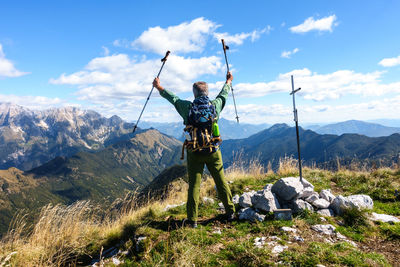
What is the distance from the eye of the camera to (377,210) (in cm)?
720

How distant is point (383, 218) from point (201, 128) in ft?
20.7

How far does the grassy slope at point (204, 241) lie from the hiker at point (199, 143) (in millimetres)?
991

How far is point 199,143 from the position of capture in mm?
6145

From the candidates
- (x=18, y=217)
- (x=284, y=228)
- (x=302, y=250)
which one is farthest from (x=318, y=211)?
(x=18, y=217)

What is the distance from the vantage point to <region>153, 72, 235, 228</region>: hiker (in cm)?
618

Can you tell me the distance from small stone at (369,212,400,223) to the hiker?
4.53 metres

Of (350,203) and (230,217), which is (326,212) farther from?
(230,217)

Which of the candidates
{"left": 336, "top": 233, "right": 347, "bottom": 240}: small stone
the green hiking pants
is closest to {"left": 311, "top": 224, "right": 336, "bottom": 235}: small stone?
{"left": 336, "top": 233, "right": 347, "bottom": 240}: small stone

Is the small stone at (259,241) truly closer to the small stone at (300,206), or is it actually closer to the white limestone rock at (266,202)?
the white limestone rock at (266,202)

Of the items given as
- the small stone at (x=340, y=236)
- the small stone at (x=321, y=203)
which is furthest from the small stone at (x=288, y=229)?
the small stone at (x=321, y=203)

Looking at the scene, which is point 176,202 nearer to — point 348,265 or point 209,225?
point 209,225

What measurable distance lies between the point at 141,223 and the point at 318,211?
5.89 meters

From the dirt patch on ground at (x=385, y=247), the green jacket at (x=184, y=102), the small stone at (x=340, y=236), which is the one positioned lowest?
the dirt patch on ground at (x=385, y=247)

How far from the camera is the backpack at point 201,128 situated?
6.12 metres
